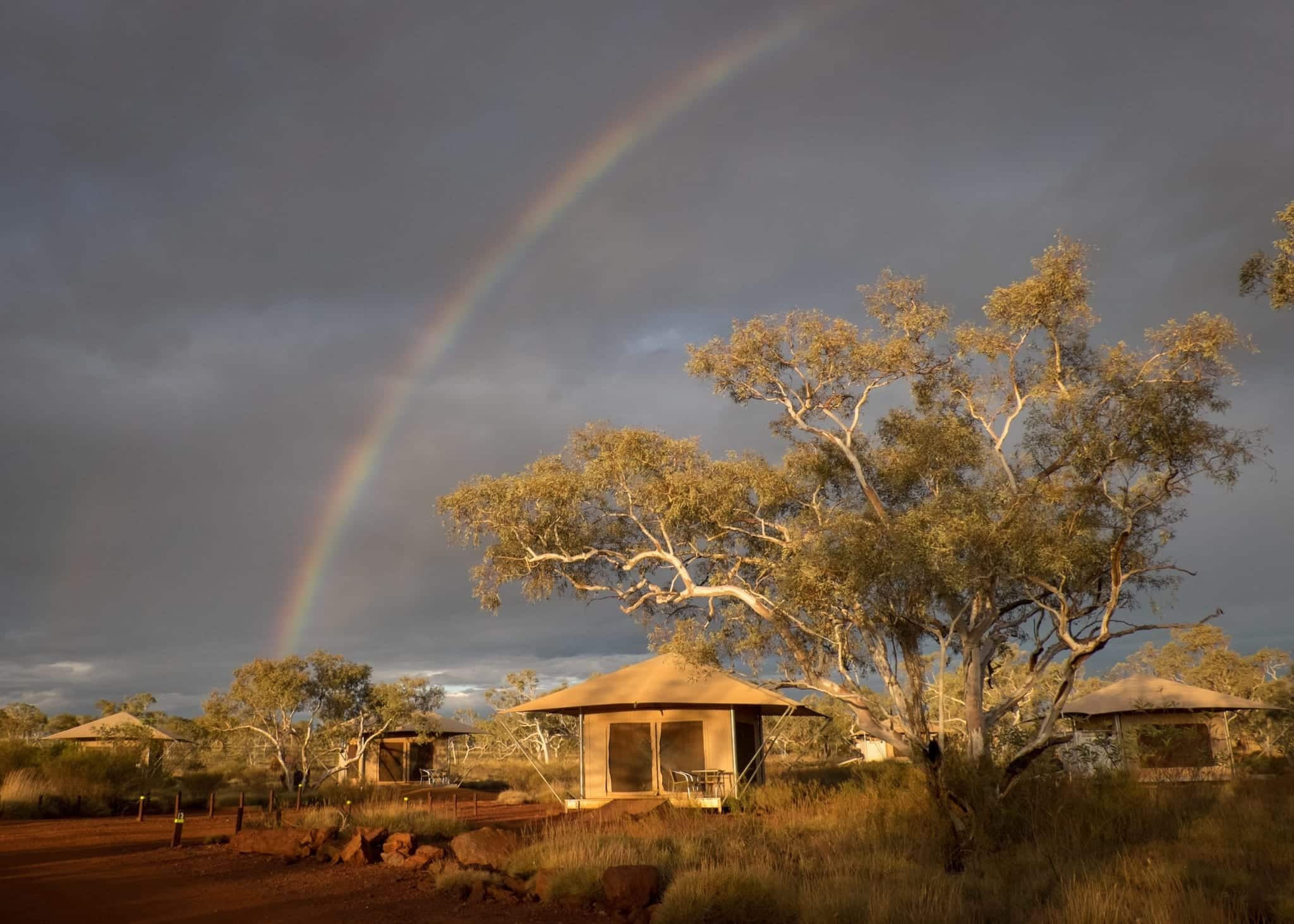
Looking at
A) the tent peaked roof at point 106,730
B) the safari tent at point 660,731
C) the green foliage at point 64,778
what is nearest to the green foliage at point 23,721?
the tent peaked roof at point 106,730

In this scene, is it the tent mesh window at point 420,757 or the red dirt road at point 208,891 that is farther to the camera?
the tent mesh window at point 420,757

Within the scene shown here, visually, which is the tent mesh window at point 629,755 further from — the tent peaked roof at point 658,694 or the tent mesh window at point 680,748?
the tent peaked roof at point 658,694

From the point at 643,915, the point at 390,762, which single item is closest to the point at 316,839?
the point at 643,915

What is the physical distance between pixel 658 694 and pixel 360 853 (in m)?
10.1

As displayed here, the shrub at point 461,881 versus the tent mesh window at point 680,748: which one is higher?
the tent mesh window at point 680,748

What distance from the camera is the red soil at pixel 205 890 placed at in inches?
373

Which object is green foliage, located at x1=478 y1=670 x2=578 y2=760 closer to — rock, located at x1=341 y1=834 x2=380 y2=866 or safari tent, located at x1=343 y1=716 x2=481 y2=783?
safari tent, located at x1=343 y1=716 x2=481 y2=783

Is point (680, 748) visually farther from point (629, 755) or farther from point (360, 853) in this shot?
point (360, 853)

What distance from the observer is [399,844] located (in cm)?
1284

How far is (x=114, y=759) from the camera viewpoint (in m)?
26.6

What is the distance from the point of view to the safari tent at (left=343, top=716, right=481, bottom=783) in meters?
41.3

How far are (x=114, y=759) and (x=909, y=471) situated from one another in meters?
22.9

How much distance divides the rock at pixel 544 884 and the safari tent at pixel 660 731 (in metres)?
10.8

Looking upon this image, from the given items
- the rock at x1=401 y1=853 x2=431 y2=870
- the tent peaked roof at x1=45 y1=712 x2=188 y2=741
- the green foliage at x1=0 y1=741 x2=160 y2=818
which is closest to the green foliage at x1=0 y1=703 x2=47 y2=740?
the tent peaked roof at x1=45 y1=712 x2=188 y2=741
